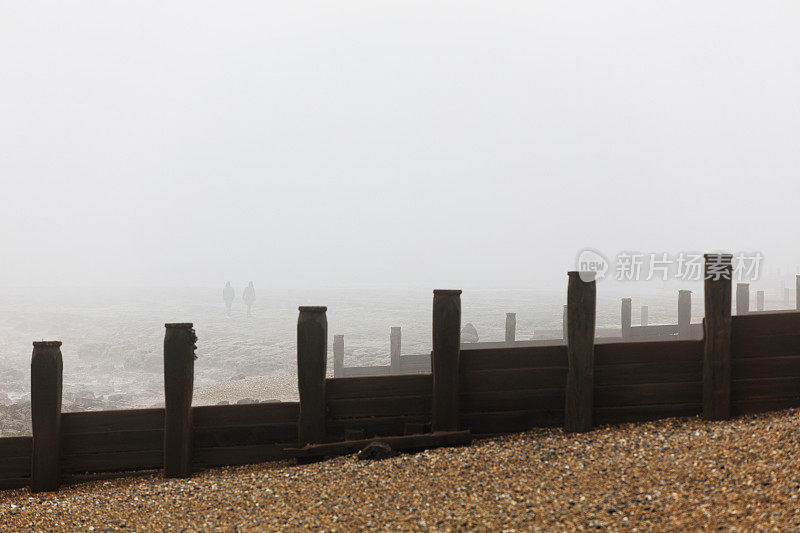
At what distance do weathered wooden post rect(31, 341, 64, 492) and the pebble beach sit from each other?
0.21m

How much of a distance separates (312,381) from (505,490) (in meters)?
2.42

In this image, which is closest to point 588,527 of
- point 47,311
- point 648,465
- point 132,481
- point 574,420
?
point 648,465

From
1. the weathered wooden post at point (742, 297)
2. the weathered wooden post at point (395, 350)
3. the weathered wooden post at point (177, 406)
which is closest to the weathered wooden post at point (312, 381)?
the weathered wooden post at point (177, 406)

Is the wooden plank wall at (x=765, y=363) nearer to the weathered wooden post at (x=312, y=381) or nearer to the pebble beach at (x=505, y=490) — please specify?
the pebble beach at (x=505, y=490)

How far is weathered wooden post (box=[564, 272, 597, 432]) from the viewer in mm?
6492

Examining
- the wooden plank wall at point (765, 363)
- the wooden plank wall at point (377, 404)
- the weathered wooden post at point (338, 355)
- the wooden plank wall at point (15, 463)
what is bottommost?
the weathered wooden post at point (338, 355)

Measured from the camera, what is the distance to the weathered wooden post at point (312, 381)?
656 centimetres

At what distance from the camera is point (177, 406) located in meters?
6.58

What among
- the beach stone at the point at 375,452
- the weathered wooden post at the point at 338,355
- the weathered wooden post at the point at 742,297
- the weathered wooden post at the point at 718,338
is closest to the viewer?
the beach stone at the point at 375,452

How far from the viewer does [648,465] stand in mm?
5223

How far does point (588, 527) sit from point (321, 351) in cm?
326

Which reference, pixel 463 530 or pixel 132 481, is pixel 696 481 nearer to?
pixel 463 530

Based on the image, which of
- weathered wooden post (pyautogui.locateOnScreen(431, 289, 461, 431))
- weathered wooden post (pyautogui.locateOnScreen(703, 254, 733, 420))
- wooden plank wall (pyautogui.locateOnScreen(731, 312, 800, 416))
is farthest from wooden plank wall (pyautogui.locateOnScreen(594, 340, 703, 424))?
weathered wooden post (pyautogui.locateOnScreen(431, 289, 461, 431))

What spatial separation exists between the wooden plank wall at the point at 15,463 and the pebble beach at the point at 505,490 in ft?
0.48
